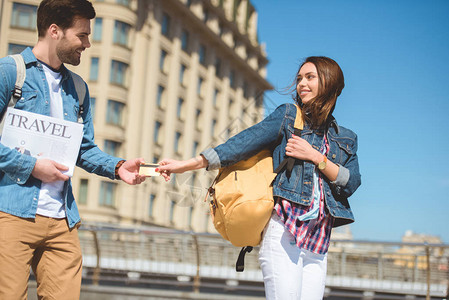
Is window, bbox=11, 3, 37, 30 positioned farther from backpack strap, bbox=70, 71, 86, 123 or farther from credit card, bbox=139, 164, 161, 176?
credit card, bbox=139, 164, 161, 176

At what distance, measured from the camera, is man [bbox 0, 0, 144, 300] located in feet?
9.70

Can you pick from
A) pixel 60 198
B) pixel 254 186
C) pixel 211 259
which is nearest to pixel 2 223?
pixel 60 198

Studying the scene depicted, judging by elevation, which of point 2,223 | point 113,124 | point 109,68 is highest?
point 109,68

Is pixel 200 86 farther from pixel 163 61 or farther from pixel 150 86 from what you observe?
pixel 150 86

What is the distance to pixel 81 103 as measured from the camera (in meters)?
3.46

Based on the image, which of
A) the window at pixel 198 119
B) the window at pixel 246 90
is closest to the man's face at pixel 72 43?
the window at pixel 198 119

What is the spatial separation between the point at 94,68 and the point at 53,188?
35884 mm

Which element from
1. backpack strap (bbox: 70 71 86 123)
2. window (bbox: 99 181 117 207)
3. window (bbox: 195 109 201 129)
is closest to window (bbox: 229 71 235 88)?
window (bbox: 195 109 201 129)

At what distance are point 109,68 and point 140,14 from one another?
199 inches

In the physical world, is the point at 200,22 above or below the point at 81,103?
above

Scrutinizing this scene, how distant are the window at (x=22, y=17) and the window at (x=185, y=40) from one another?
43.2ft

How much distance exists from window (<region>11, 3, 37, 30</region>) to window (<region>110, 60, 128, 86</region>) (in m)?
5.46

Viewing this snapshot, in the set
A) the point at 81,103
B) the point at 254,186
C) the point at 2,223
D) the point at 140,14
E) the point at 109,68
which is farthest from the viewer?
the point at 140,14

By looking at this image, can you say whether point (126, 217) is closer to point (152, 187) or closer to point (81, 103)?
point (152, 187)
